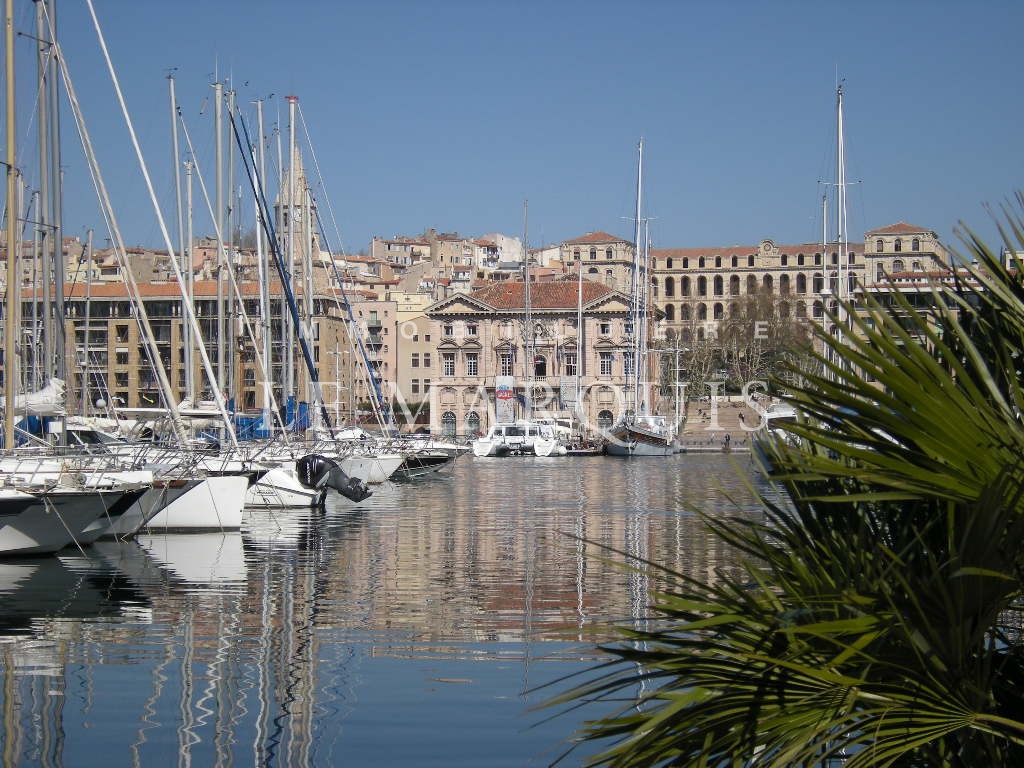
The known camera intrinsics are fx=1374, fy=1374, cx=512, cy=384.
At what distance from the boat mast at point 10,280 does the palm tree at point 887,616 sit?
1955cm

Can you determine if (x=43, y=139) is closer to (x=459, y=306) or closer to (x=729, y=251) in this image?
(x=459, y=306)

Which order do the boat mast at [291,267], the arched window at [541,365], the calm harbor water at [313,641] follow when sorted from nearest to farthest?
the calm harbor water at [313,641] < the boat mast at [291,267] < the arched window at [541,365]

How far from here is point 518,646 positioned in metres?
14.9

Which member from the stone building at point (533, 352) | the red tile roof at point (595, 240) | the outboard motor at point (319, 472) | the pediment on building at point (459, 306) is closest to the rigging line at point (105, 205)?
the outboard motor at point (319, 472)

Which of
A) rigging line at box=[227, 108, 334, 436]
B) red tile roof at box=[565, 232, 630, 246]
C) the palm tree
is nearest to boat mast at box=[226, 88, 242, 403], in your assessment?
rigging line at box=[227, 108, 334, 436]

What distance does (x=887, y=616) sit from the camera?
498 cm

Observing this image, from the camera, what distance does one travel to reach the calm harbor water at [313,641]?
1070 cm

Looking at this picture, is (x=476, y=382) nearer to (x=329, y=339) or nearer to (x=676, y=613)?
(x=329, y=339)

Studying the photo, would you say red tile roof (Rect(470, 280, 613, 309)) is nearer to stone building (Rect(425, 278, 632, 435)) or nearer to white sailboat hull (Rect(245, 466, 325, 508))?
stone building (Rect(425, 278, 632, 435))

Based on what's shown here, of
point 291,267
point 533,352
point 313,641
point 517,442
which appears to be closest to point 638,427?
point 517,442

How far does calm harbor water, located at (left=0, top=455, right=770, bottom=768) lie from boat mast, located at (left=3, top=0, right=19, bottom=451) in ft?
8.38

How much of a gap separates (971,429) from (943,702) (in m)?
0.97

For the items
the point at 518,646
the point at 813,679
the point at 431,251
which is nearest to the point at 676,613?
the point at 813,679

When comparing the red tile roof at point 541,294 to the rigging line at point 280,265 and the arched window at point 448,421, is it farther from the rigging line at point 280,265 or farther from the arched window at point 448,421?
the rigging line at point 280,265
